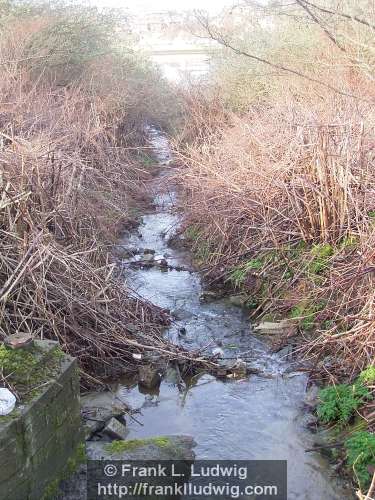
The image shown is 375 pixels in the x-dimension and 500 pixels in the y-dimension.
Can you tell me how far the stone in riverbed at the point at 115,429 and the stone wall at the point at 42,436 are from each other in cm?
75

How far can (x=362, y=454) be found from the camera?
4.28 meters

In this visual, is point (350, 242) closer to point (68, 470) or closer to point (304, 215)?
point (304, 215)

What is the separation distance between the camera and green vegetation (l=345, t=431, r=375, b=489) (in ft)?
13.8

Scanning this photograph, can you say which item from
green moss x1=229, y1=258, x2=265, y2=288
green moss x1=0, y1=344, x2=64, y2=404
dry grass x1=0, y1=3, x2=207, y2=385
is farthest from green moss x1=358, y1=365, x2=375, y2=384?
green moss x1=229, y1=258, x2=265, y2=288

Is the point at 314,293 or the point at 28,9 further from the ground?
the point at 28,9

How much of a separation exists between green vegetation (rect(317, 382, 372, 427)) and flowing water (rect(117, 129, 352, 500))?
0.24m

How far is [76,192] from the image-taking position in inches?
306

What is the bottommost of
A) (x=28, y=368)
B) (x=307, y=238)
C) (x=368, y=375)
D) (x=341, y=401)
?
(x=341, y=401)

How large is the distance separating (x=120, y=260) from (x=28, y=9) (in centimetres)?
989

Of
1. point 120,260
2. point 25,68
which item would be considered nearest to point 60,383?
point 120,260

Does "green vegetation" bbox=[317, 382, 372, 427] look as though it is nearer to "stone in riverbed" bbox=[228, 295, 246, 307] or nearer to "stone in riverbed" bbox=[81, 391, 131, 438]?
"stone in riverbed" bbox=[81, 391, 131, 438]

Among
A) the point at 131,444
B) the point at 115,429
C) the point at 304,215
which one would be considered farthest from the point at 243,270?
the point at 131,444

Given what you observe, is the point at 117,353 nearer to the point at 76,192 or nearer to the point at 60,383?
the point at 60,383

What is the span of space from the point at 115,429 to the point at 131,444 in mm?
506
